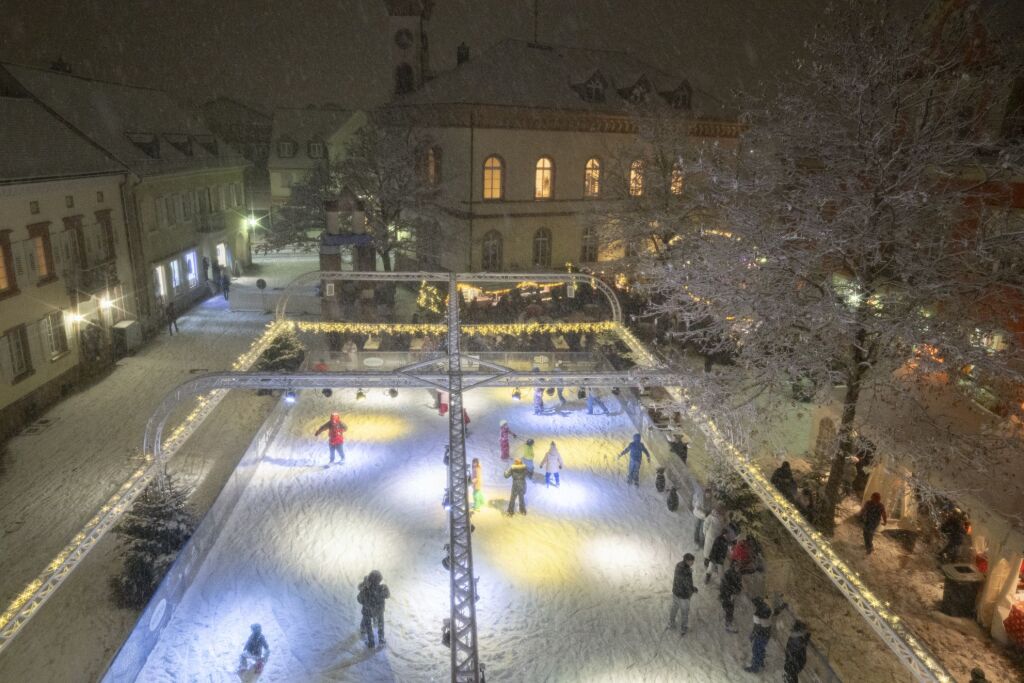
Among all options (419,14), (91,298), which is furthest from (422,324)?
(419,14)

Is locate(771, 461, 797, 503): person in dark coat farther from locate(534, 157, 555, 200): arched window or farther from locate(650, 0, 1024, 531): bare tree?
locate(534, 157, 555, 200): arched window

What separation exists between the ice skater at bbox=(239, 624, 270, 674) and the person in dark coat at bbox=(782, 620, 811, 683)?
776 centimetres

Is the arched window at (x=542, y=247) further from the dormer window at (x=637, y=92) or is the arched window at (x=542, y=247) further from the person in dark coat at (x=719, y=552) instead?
the person in dark coat at (x=719, y=552)

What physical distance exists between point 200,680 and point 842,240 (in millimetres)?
12163

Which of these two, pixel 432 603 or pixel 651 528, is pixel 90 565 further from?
pixel 651 528

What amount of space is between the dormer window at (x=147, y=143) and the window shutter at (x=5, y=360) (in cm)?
1277

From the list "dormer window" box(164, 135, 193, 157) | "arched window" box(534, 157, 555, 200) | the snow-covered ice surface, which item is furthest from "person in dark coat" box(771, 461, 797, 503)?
"dormer window" box(164, 135, 193, 157)

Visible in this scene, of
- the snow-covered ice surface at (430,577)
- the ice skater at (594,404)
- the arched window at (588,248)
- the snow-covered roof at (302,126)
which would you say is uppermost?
the snow-covered roof at (302,126)

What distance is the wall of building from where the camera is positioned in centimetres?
1733

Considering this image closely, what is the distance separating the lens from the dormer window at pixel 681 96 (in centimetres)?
3416

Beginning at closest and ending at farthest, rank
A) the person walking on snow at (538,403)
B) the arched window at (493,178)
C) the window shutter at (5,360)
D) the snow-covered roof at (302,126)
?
1. the window shutter at (5,360)
2. the person walking on snow at (538,403)
3. the arched window at (493,178)
4. the snow-covered roof at (302,126)

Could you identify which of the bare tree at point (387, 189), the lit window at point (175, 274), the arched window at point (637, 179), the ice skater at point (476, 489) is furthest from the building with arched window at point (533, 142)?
the ice skater at point (476, 489)

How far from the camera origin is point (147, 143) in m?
27.4

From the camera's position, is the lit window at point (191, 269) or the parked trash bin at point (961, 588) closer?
the parked trash bin at point (961, 588)
